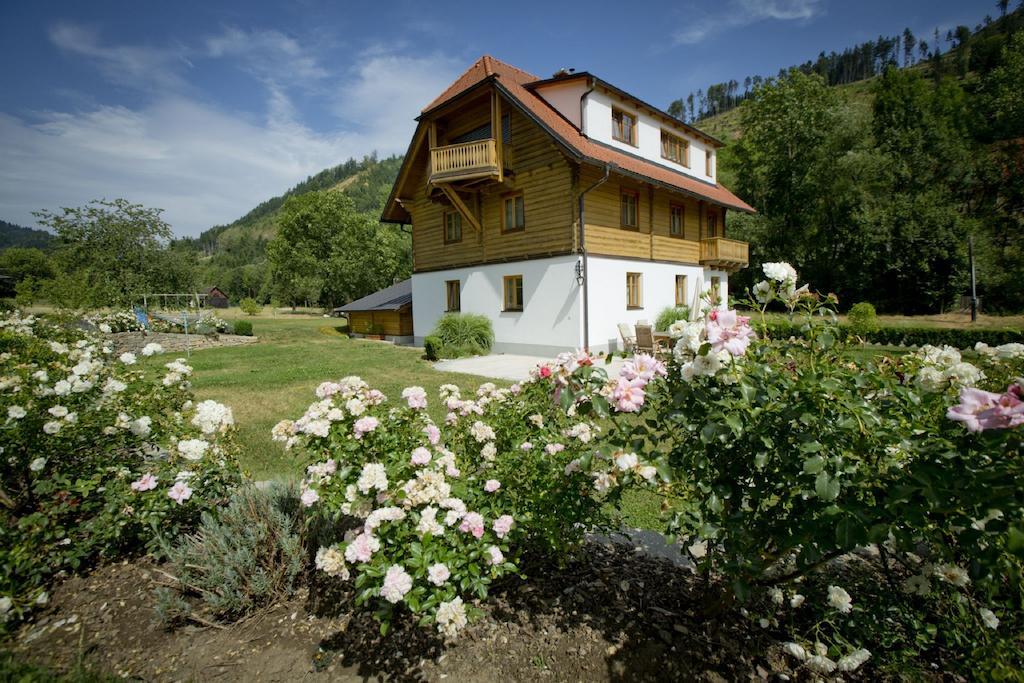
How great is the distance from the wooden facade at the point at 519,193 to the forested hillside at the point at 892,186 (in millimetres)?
14407

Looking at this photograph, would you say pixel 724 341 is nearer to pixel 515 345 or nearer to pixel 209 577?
pixel 209 577

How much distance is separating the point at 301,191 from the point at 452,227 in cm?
16091

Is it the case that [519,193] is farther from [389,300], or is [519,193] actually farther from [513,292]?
[389,300]

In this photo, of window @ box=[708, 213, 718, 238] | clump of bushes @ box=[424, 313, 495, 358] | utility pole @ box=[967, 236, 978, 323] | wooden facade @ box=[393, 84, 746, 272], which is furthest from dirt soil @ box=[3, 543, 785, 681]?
utility pole @ box=[967, 236, 978, 323]

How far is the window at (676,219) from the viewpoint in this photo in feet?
52.9

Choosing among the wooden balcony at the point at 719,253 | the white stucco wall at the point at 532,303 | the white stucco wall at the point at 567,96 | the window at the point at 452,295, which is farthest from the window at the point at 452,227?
the wooden balcony at the point at 719,253

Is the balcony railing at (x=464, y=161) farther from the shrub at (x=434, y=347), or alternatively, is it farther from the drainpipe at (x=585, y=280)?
the shrub at (x=434, y=347)

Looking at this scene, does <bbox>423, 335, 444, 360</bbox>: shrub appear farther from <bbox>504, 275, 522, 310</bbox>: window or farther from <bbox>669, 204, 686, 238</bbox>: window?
<bbox>669, 204, 686, 238</bbox>: window

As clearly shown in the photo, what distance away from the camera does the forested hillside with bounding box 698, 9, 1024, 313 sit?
73.4ft

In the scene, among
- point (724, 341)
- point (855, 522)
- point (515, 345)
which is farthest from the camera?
point (515, 345)

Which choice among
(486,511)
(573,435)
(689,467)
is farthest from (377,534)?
(689,467)

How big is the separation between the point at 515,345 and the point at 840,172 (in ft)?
85.1

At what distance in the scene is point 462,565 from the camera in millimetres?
1882

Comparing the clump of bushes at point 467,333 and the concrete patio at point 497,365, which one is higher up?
the clump of bushes at point 467,333
